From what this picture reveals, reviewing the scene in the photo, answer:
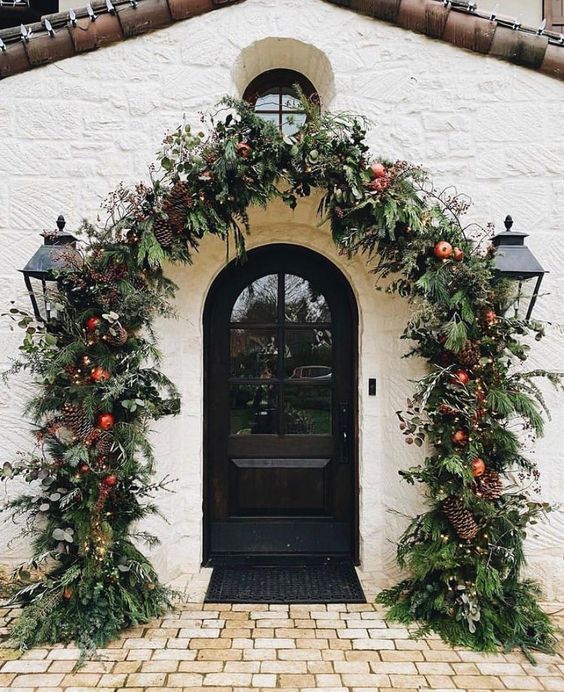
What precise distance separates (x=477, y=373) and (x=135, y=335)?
77.6 inches

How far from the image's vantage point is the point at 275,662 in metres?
2.44

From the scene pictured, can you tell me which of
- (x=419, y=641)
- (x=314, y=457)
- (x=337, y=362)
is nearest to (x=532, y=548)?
(x=419, y=641)

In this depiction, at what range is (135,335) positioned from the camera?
292 centimetres

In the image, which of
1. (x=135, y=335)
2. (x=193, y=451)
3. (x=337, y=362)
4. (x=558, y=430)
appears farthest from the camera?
(x=337, y=362)

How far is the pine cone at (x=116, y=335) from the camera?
2.73m

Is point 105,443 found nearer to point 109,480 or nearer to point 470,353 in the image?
point 109,480


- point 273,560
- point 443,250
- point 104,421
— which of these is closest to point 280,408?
point 273,560

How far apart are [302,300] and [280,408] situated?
0.79m

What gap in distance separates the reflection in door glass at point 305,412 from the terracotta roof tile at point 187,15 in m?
2.49

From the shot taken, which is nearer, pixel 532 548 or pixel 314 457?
pixel 532 548

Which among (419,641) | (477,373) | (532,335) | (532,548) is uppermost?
(532,335)

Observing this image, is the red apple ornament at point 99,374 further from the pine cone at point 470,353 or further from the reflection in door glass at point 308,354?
the pine cone at point 470,353

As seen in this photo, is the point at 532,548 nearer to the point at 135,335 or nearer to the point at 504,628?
the point at 504,628

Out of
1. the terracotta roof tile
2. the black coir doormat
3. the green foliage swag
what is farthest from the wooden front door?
the terracotta roof tile
